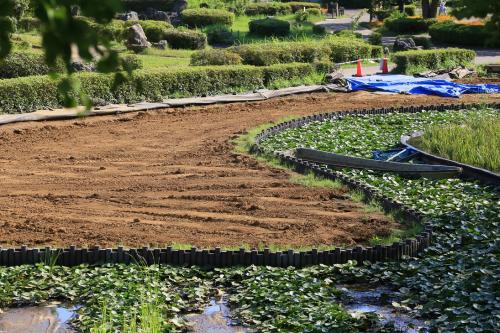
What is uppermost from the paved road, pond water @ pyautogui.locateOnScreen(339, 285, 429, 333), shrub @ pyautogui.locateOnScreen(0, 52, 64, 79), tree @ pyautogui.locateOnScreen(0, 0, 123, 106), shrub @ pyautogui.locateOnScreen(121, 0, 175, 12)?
tree @ pyautogui.locateOnScreen(0, 0, 123, 106)

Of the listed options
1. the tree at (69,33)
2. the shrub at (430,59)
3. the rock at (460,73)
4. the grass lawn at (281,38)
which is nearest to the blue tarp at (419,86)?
the rock at (460,73)

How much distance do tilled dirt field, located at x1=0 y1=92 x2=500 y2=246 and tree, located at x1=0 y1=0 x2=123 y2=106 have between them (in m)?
6.55

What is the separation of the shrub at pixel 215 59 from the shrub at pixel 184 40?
6533 mm

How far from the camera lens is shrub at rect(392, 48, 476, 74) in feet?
82.5

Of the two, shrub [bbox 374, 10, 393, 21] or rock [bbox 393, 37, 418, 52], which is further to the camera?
shrub [bbox 374, 10, 393, 21]

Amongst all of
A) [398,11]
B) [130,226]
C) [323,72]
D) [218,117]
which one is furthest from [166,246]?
[398,11]

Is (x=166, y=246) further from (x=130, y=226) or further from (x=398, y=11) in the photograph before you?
(x=398, y=11)

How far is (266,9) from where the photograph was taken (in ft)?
148

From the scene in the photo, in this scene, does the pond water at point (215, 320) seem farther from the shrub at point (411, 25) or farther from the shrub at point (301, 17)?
the shrub at point (301, 17)

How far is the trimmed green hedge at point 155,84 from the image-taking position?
18000 millimetres

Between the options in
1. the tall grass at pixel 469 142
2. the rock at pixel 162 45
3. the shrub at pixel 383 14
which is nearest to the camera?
the tall grass at pixel 469 142

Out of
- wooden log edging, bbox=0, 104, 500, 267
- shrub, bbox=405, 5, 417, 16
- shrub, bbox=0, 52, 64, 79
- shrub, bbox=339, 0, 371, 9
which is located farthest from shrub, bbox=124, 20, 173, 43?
wooden log edging, bbox=0, 104, 500, 267

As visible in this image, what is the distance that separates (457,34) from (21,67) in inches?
692

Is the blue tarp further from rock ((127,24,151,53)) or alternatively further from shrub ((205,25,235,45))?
shrub ((205,25,235,45))
